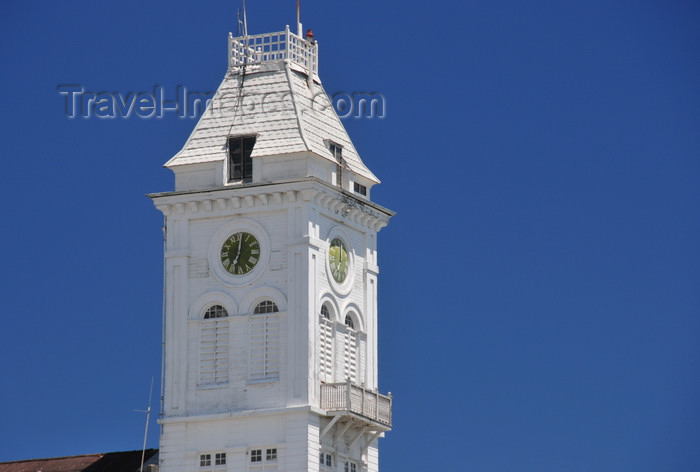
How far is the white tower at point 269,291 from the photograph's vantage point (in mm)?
107562

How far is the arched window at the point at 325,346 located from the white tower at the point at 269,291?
8 centimetres

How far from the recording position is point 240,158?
11094cm

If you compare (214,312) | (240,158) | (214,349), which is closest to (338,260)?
(214,312)

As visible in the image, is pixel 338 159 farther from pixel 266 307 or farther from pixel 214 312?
pixel 214 312

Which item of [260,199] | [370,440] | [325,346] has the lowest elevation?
[370,440]

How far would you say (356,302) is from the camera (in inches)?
4412

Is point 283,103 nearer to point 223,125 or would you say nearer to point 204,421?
point 223,125

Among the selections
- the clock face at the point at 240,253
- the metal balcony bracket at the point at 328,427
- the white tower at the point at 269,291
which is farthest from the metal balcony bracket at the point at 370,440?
the clock face at the point at 240,253

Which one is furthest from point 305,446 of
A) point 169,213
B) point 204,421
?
point 169,213

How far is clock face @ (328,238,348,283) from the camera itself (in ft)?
362

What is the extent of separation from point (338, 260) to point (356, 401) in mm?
5985

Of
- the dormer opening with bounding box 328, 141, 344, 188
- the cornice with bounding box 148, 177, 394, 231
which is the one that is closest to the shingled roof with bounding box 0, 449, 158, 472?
the cornice with bounding box 148, 177, 394, 231

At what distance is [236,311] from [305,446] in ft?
21.2

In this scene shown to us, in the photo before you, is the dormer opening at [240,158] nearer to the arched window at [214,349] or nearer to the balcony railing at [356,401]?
the arched window at [214,349]
